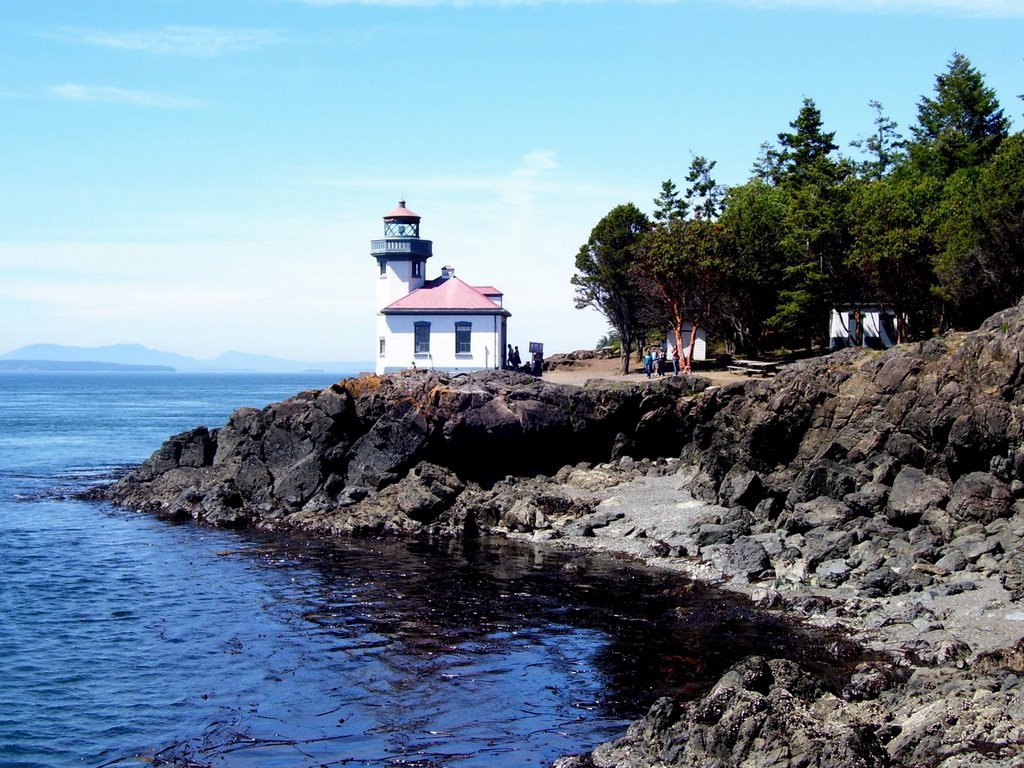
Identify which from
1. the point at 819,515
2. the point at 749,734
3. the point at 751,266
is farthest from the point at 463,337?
the point at 749,734

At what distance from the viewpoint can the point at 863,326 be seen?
53.2m

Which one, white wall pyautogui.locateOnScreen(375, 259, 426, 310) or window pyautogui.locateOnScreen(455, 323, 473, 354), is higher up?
white wall pyautogui.locateOnScreen(375, 259, 426, 310)

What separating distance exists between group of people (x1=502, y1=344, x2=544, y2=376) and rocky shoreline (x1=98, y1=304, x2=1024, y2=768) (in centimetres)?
1005

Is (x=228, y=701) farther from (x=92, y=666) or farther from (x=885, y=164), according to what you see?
(x=885, y=164)

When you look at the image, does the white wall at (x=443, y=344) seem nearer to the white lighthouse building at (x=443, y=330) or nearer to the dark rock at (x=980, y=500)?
the white lighthouse building at (x=443, y=330)

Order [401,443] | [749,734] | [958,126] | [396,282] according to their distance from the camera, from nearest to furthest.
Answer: [749,734] < [401,443] < [396,282] < [958,126]

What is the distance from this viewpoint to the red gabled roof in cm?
5262

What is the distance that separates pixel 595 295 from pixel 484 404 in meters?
26.5

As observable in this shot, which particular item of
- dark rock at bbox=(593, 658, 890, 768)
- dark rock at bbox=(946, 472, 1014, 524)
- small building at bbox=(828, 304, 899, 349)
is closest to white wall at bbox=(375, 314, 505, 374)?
small building at bbox=(828, 304, 899, 349)

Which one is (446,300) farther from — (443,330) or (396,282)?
(396,282)

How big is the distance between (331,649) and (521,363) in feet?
113

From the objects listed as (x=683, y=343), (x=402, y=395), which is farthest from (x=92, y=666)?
(x=683, y=343)

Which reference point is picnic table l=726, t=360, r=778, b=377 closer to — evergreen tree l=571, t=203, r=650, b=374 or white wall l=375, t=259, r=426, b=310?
evergreen tree l=571, t=203, r=650, b=374

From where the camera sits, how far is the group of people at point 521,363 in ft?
173
